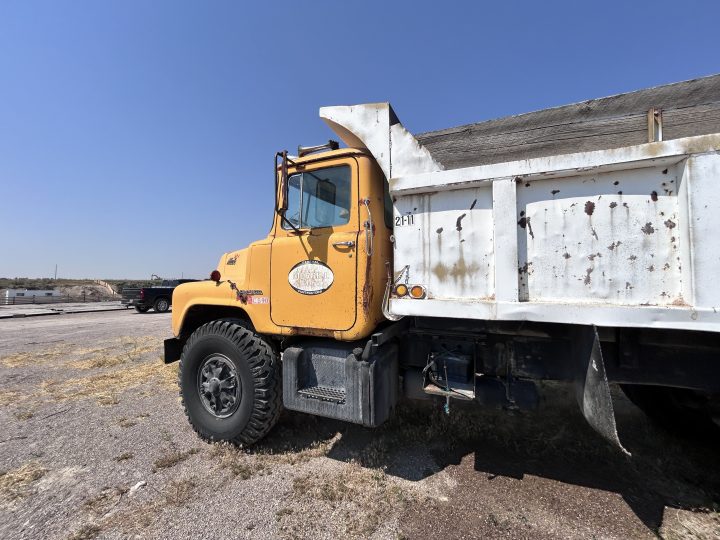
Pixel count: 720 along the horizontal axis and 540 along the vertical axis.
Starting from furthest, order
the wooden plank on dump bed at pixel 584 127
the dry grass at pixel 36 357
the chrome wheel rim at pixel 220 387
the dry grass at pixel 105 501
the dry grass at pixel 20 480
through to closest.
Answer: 1. the dry grass at pixel 36 357
2. the chrome wheel rim at pixel 220 387
3. the dry grass at pixel 20 480
4. the dry grass at pixel 105 501
5. the wooden plank on dump bed at pixel 584 127

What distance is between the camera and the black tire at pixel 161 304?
18.9 metres

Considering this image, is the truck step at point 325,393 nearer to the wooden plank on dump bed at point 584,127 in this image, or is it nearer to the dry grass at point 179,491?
the dry grass at point 179,491

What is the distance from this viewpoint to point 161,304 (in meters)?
19.1

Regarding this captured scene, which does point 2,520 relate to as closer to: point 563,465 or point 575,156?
point 563,465

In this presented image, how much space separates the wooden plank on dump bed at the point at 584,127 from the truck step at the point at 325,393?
2.24 m

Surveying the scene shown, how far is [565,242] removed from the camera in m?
2.19

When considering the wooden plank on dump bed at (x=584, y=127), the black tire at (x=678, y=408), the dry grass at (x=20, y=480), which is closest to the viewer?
the wooden plank on dump bed at (x=584, y=127)

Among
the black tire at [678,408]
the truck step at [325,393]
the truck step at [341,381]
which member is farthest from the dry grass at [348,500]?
the black tire at [678,408]

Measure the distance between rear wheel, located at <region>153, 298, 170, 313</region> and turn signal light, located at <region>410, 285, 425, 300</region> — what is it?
20296 millimetres

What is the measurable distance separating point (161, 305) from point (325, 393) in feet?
64.6

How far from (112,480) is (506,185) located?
13.4 feet

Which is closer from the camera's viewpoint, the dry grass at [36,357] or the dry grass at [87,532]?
the dry grass at [87,532]

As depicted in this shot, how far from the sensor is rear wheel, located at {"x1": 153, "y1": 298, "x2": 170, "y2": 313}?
62.2 feet

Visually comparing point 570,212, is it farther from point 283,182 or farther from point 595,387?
point 283,182
